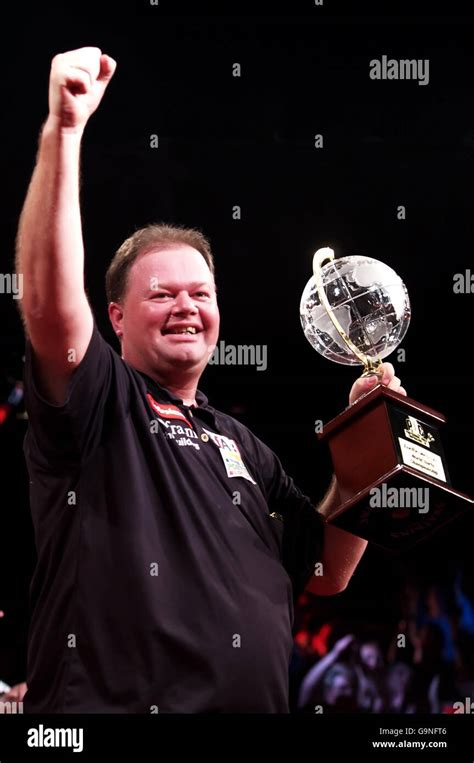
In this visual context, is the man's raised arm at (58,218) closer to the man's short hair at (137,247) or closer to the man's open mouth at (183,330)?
the man's open mouth at (183,330)

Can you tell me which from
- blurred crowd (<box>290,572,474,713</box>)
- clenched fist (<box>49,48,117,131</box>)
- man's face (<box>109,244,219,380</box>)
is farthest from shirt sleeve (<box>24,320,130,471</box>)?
blurred crowd (<box>290,572,474,713</box>)

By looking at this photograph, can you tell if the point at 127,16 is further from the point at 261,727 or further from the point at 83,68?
the point at 261,727

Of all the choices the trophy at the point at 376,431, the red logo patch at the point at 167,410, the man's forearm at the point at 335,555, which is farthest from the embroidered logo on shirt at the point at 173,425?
the man's forearm at the point at 335,555

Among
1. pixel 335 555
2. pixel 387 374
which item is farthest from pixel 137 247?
pixel 335 555

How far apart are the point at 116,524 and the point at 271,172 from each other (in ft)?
8.03

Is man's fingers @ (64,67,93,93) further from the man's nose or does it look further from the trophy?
the trophy

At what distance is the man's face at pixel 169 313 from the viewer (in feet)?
6.62

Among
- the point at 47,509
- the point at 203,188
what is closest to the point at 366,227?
the point at 203,188

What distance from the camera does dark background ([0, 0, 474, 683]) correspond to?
3.31 meters

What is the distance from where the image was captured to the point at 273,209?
398 cm

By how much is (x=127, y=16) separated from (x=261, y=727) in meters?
2.51

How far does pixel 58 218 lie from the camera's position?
1.50 m

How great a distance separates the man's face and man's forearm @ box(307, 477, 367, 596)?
481 mm

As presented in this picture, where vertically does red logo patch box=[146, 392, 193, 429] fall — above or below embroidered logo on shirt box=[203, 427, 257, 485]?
above
